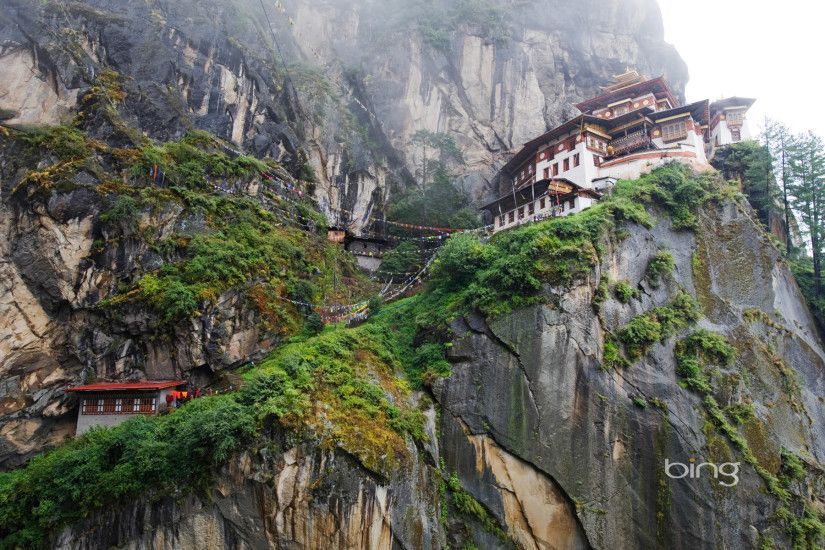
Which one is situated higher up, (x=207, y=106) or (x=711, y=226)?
(x=207, y=106)

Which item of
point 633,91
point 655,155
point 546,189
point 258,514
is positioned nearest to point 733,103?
point 633,91

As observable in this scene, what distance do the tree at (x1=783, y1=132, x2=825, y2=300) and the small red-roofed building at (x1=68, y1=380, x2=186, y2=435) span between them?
1398 inches

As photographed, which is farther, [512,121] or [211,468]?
[512,121]

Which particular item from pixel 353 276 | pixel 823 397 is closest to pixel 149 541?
pixel 353 276

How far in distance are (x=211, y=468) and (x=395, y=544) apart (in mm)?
6963

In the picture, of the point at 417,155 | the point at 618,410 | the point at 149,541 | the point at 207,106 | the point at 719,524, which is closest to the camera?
the point at 149,541

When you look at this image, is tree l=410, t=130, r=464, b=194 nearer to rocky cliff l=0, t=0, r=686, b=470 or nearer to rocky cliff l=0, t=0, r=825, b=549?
rocky cliff l=0, t=0, r=686, b=470

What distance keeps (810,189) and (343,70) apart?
121 ft

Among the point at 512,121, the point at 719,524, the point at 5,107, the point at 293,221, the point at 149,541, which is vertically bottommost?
the point at 719,524

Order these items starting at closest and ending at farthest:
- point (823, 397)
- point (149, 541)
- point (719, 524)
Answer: point (149, 541) → point (719, 524) → point (823, 397)

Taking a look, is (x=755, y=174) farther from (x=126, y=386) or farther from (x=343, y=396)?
(x=126, y=386)

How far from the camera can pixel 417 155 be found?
44.5m

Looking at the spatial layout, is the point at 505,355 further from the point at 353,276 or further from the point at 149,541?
the point at 149,541

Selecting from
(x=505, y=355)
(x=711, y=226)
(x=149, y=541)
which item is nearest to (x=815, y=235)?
(x=711, y=226)
